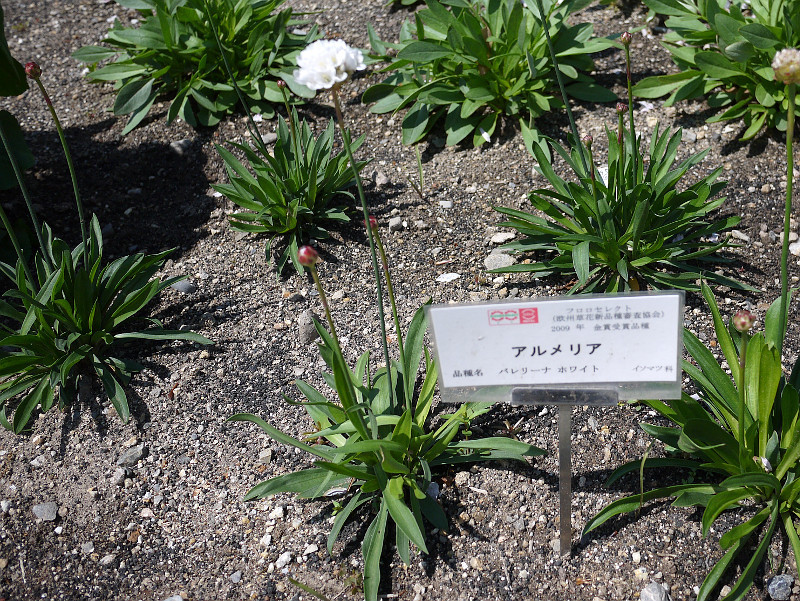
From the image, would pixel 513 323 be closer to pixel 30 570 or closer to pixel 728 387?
pixel 728 387

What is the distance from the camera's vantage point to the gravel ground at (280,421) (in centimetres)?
206

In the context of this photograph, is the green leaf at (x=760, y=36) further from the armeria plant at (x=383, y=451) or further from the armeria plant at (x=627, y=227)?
the armeria plant at (x=383, y=451)

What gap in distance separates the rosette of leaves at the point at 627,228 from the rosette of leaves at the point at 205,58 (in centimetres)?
146

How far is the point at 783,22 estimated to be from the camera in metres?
3.10

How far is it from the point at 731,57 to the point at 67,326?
2.79 meters

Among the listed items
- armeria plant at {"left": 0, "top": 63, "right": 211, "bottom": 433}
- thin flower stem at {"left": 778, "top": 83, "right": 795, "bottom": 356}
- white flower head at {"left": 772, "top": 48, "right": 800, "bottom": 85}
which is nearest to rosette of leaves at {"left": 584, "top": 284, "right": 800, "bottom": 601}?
thin flower stem at {"left": 778, "top": 83, "right": 795, "bottom": 356}

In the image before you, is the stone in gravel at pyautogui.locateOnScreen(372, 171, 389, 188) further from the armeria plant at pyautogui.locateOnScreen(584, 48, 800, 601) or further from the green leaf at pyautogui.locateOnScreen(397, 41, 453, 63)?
the armeria plant at pyautogui.locateOnScreen(584, 48, 800, 601)

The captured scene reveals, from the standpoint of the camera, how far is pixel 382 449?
197 cm

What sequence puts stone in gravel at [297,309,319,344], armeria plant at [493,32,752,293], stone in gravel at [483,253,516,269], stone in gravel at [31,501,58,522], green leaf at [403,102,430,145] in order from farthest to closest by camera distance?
1. green leaf at [403,102,430,145]
2. stone in gravel at [483,253,516,269]
3. stone in gravel at [297,309,319,344]
4. armeria plant at [493,32,752,293]
5. stone in gravel at [31,501,58,522]

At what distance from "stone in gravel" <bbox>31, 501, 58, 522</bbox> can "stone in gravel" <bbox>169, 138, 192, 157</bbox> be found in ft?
6.08

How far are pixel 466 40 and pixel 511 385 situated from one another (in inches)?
77.8

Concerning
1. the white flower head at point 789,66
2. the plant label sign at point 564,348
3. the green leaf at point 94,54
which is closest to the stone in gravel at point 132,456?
the plant label sign at point 564,348

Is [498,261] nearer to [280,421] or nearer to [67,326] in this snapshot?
[280,421]

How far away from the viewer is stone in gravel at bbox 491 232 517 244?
2975 mm
